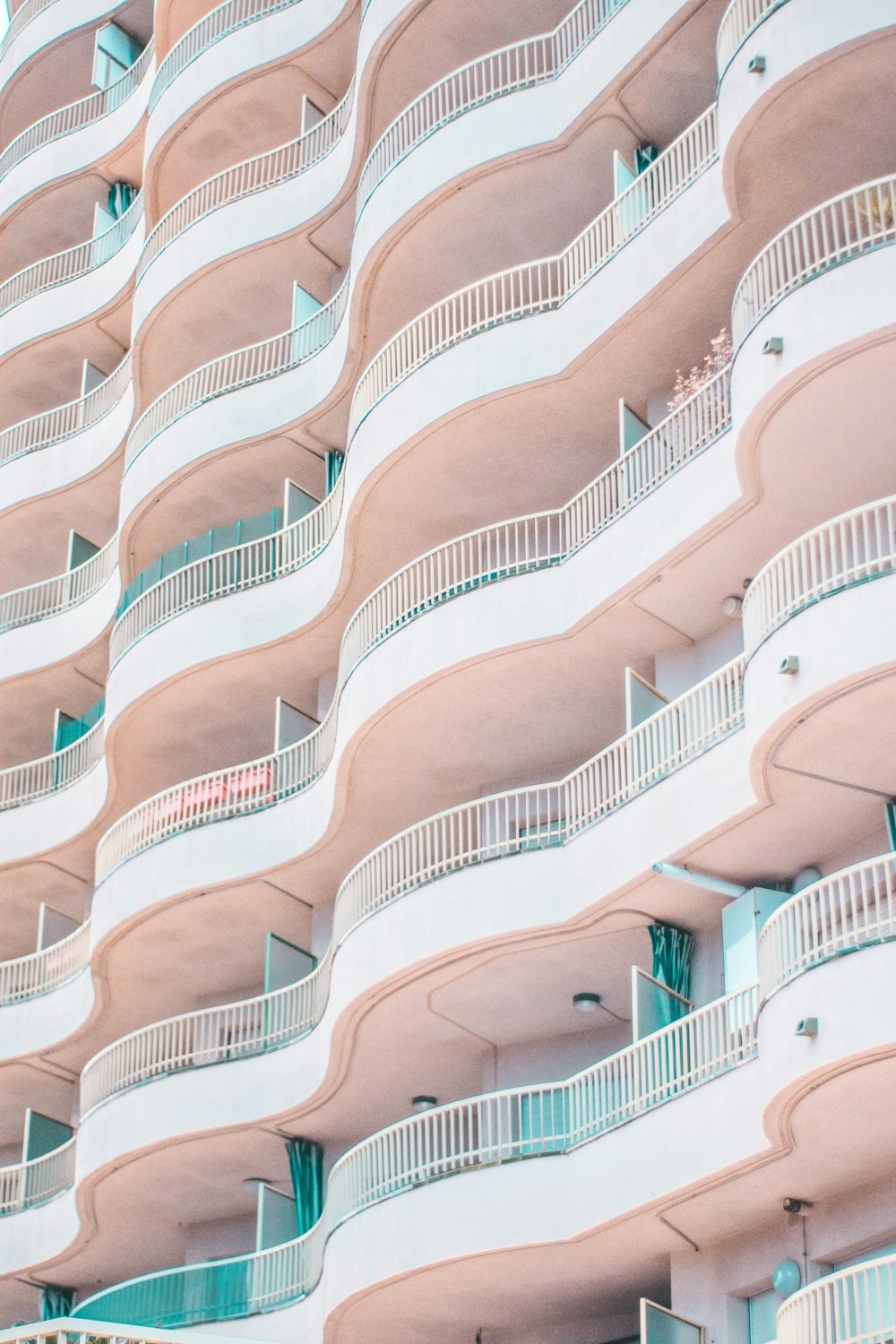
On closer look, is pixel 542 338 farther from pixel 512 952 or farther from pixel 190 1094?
pixel 190 1094

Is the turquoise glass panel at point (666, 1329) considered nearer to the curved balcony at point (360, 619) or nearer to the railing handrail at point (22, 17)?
the curved balcony at point (360, 619)

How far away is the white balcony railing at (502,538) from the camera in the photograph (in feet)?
92.0

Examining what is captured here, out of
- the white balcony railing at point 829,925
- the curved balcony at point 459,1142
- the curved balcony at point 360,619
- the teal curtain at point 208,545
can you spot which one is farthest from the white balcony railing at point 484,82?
the curved balcony at point 459,1142

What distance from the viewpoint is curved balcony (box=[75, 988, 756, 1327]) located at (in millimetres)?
24859

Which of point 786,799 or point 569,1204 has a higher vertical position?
point 786,799

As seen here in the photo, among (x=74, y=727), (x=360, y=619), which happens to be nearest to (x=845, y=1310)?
(x=360, y=619)

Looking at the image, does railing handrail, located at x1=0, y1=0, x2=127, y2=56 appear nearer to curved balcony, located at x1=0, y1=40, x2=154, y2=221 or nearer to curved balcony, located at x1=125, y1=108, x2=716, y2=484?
curved balcony, located at x1=0, y1=40, x2=154, y2=221

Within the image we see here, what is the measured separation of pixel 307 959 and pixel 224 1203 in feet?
15.0

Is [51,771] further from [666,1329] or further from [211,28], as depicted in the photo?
[666,1329]

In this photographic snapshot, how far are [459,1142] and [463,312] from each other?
1337 centimetres

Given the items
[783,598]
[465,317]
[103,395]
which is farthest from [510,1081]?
[103,395]

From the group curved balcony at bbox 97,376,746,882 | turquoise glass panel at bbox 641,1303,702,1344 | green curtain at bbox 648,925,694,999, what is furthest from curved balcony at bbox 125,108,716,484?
turquoise glass panel at bbox 641,1303,702,1344

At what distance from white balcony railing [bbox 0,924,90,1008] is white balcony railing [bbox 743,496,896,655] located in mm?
16598

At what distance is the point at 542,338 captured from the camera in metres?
30.6
